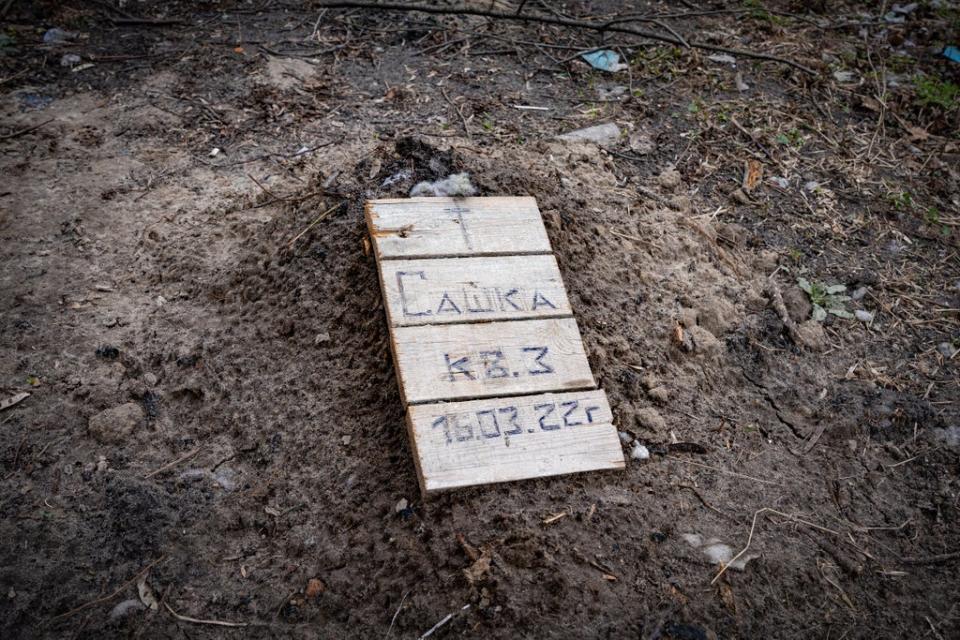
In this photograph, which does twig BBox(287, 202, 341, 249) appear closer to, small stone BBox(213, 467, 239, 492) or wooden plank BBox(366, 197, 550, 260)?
wooden plank BBox(366, 197, 550, 260)

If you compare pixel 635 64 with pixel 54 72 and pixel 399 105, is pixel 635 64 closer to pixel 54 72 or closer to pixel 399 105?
pixel 399 105

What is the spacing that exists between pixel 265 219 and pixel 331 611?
1809mm

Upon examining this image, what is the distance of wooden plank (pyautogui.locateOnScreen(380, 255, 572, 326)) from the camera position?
2.62 meters

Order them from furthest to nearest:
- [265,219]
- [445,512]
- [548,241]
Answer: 1. [265,219]
2. [548,241]
3. [445,512]

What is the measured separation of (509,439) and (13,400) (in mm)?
1837

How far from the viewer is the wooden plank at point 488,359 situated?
2.47m

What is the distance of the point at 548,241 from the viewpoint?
2.92 m

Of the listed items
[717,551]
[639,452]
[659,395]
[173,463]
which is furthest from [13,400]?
[717,551]

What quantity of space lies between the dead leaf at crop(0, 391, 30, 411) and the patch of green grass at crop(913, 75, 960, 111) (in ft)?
16.9

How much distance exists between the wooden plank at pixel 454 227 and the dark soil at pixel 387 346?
15 cm

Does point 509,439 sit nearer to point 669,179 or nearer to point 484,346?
point 484,346

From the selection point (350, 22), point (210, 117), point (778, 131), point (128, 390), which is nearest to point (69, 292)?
point (128, 390)

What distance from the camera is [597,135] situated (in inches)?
154

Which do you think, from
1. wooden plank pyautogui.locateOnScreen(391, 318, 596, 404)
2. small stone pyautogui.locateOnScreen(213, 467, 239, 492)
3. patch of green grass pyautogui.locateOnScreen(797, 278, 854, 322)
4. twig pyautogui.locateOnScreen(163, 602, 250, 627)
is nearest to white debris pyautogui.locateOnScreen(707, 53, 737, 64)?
patch of green grass pyautogui.locateOnScreen(797, 278, 854, 322)
